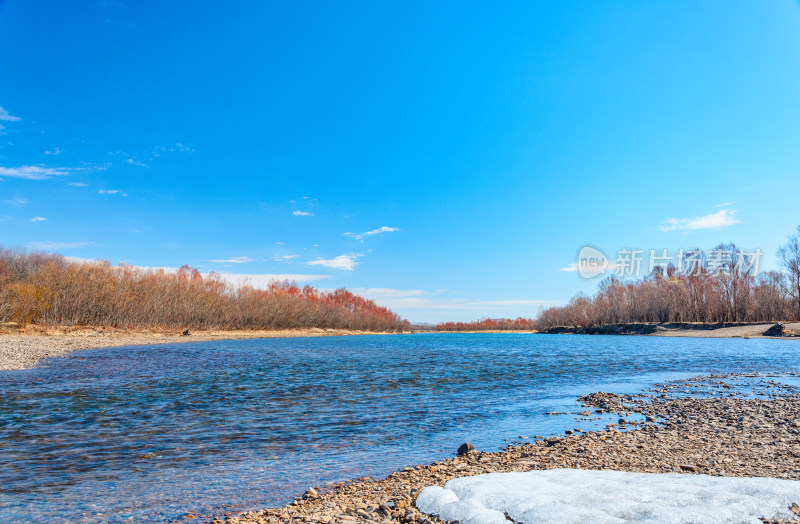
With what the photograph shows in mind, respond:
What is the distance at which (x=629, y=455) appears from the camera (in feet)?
29.6

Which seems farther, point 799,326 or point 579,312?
point 579,312

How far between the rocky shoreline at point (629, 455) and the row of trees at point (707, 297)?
317 feet

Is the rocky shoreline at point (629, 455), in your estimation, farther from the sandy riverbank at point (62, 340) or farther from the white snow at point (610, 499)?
the sandy riverbank at point (62, 340)

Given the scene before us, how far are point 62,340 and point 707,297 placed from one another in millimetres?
120712

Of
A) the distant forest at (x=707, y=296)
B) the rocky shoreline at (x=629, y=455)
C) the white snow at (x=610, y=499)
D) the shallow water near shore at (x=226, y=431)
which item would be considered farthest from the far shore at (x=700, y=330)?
the white snow at (x=610, y=499)

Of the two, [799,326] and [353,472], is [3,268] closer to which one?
[353,472]

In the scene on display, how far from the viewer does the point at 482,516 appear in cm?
557

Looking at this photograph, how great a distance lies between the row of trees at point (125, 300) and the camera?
215 ft

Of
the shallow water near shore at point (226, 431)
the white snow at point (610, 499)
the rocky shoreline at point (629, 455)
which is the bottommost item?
the shallow water near shore at point (226, 431)

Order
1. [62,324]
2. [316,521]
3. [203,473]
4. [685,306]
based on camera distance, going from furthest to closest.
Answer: [685,306] → [62,324] → [203,473] → [316,521]

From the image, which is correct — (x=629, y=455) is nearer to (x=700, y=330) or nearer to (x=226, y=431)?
(x=226, y=431)

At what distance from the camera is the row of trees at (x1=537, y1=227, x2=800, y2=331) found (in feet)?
291

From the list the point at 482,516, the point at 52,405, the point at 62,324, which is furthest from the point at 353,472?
the point at 62,324

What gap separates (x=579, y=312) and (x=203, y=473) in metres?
163
